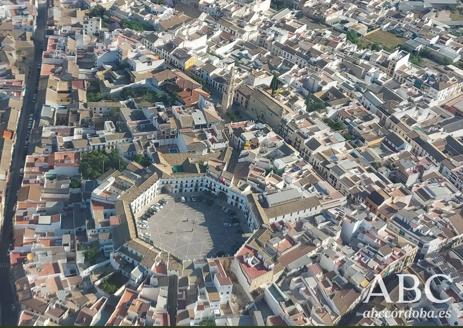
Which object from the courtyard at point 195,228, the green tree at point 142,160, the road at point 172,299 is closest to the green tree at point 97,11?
the green tree at point 142,160

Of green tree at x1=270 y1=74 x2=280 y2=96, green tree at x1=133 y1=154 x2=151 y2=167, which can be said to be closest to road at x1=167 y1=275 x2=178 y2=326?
green tree at x1=133 y1=154 x2=151 y2=167

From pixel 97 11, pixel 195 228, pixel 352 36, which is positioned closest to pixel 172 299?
pixel 195 228

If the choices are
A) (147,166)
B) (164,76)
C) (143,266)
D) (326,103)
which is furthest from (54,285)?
(326,103)

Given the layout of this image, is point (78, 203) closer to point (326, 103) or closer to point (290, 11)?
point (326, 103)

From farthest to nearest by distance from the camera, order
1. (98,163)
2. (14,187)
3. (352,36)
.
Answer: (352,36)
(14,187)
(98,163)

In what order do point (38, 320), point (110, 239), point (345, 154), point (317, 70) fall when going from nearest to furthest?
point (38, 320)
point (110, 239)
point (345, 154)
point (317, 70)

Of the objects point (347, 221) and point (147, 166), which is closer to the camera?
point (347, 221)

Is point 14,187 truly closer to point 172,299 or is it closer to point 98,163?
point 98,163
